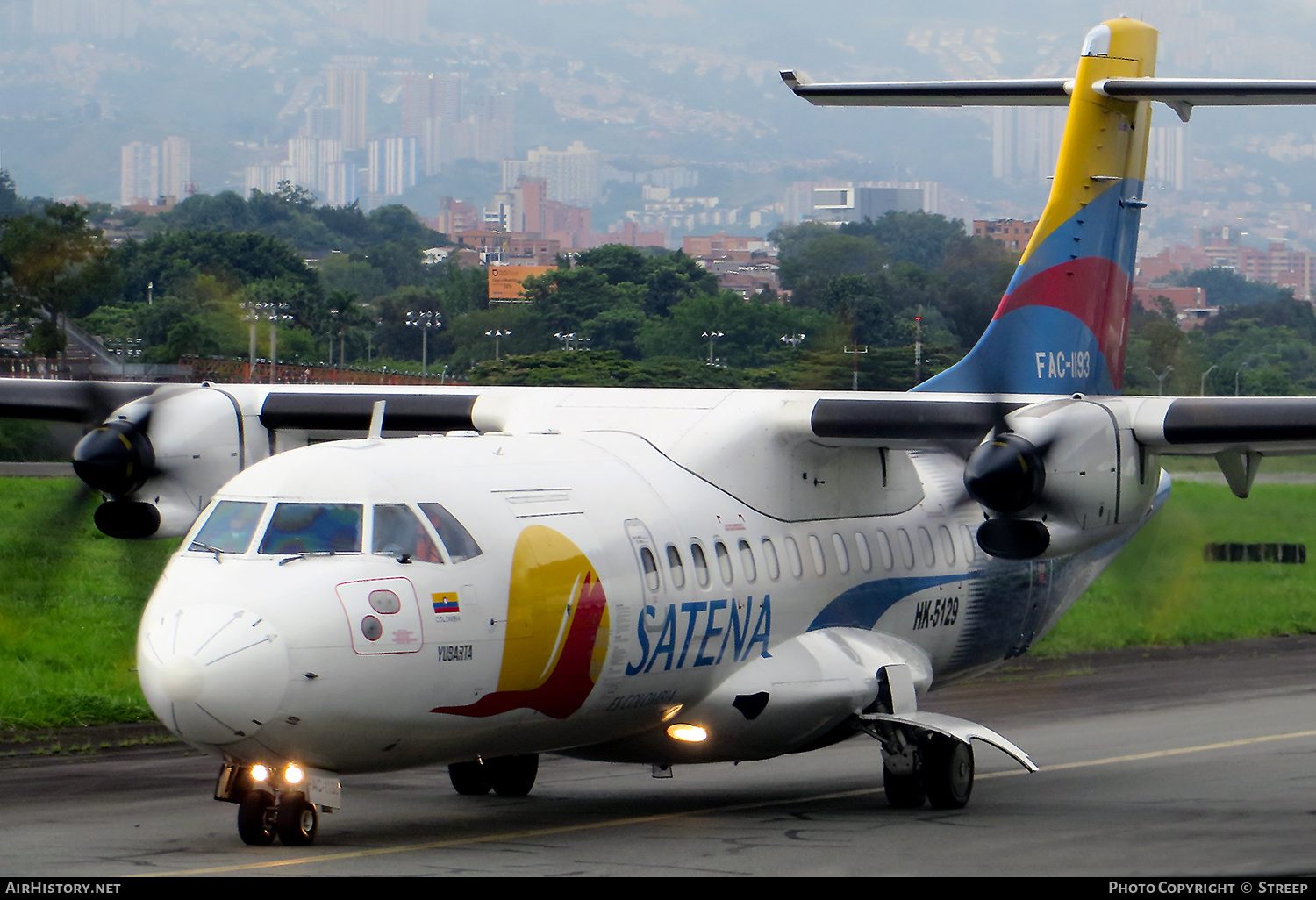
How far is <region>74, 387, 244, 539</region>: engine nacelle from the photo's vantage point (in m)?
13.5

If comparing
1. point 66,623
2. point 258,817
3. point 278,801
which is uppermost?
point 278,801

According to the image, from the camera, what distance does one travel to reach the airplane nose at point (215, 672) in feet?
31.5

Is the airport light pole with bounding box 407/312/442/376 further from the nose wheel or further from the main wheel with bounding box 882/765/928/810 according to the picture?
the nose wheel

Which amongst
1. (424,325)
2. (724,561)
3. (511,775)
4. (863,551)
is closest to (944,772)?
(863,551)

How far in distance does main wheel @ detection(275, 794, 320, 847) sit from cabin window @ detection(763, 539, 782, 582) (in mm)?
4032

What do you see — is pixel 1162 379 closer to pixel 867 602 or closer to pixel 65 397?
pixel 867 602

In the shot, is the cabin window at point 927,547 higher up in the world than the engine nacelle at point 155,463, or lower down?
lower down

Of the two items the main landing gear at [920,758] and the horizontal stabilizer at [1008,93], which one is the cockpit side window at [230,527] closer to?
the main landing gear at [920,758]

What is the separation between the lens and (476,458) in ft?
38.2

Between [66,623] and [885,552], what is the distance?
1315 centimetres

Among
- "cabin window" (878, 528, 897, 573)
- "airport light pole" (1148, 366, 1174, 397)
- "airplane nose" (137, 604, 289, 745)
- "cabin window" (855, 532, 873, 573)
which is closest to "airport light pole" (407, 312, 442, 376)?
"airport light pole" (1148, 366, 1174, 397)

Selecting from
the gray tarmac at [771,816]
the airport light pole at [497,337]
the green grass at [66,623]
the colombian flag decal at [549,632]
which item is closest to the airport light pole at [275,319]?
the green grass at [66,623]

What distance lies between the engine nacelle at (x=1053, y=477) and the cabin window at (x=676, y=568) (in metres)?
2.11

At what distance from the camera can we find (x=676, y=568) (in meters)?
12.2
